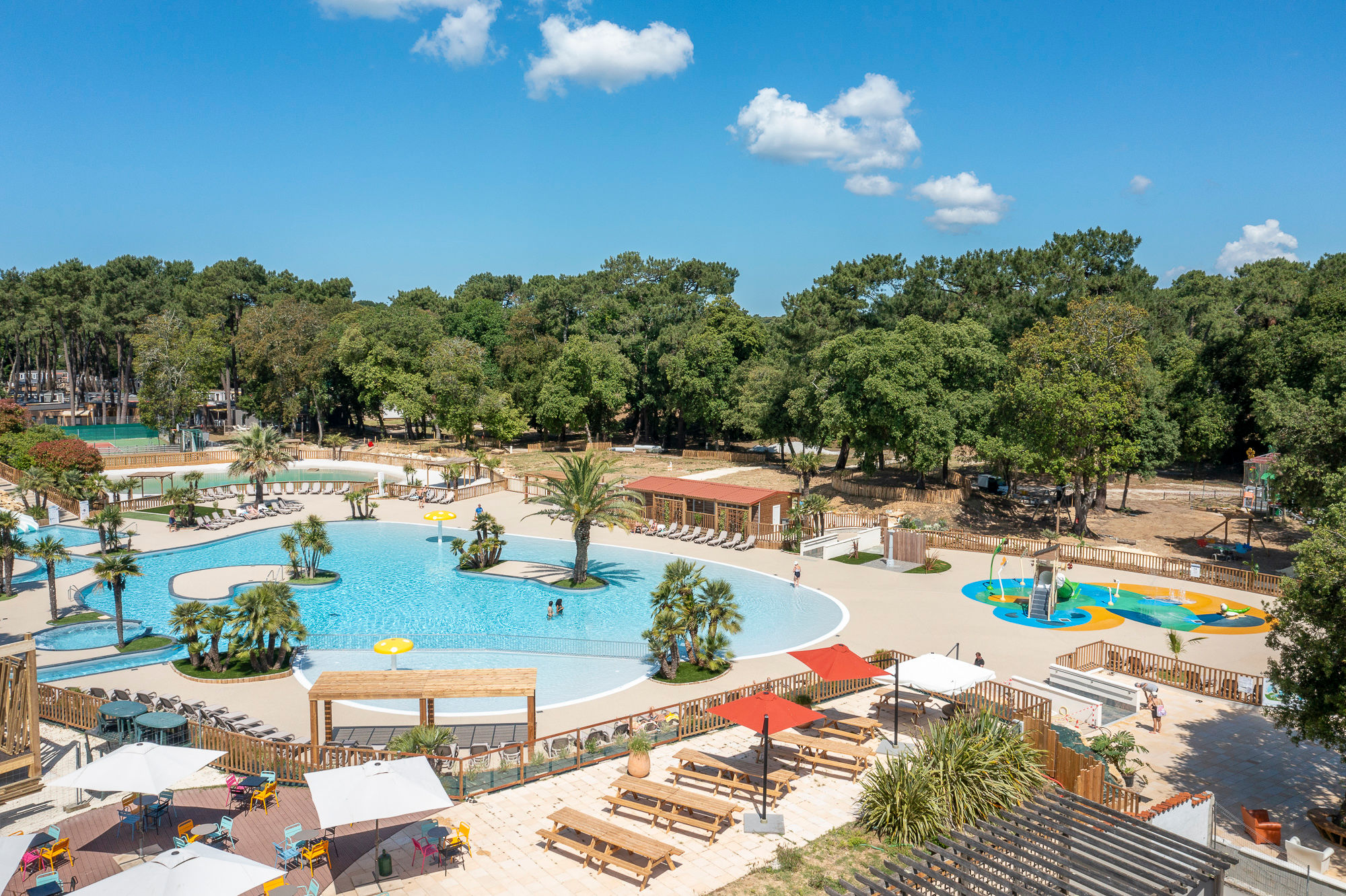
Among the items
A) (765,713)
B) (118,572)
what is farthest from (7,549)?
(765,713)

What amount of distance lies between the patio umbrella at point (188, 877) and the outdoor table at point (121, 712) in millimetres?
7704

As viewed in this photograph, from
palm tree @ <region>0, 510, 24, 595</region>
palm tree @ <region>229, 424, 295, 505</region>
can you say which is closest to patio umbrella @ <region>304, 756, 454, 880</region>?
palm tree @ <region>0, 510, 24, 595</region>

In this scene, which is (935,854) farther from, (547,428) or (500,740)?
(547,428)

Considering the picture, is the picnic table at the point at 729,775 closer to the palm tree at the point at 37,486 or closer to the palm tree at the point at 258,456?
the palm tree at the point at 258,456

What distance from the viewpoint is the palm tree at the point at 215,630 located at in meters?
22.2

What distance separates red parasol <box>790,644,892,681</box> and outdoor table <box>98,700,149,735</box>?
1330 centimetres

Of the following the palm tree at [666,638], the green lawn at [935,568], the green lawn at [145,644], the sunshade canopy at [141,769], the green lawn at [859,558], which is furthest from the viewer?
the green lawn at [859,558]

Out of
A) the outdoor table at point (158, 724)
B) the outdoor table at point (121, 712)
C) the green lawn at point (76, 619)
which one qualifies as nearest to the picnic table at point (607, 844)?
the outdoor table at point (158, 724)

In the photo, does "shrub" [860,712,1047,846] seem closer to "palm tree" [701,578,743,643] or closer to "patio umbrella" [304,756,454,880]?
"patio umbrella" [304,756,454,880]

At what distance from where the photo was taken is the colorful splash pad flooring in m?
27.7

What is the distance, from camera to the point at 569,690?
22.1 meters

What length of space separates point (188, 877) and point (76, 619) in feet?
72.1

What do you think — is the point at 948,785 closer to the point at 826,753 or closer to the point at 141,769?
the point at 826,753

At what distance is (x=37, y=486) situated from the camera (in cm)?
3956
